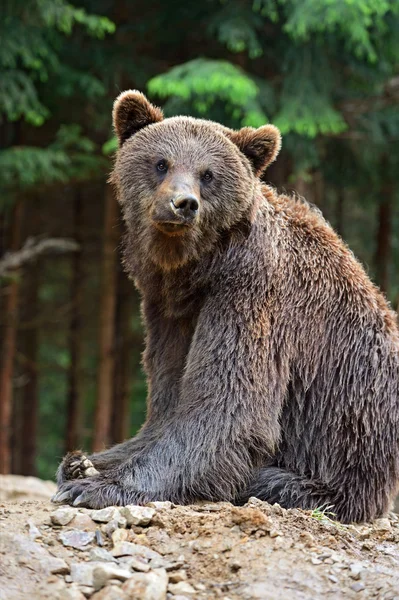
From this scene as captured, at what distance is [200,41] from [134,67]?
1530mm

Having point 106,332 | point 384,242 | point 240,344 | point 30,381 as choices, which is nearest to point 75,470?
point 240,344

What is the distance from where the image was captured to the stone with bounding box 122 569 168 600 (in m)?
3.86

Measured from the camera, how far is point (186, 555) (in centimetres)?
437

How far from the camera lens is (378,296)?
6270mm

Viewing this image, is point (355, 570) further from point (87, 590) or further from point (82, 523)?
point (82, 523)

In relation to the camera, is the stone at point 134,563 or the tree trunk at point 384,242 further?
the tree trunk at point 384,242

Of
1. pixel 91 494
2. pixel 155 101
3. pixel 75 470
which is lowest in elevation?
pixel 91 494

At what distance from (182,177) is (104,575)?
2581mm

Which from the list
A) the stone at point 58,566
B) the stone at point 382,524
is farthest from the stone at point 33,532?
the stone at point 382,524

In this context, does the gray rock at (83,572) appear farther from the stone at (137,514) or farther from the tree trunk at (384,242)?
the tree trunk at (384,242)

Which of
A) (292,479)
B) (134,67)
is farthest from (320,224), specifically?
(134,67)

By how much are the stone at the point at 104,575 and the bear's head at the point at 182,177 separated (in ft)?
7.11

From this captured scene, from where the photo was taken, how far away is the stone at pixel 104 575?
3.98 metres

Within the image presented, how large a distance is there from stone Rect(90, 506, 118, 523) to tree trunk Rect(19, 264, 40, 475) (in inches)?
539
